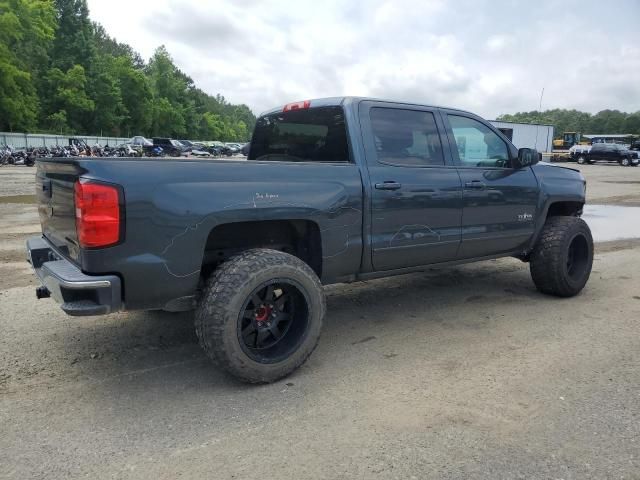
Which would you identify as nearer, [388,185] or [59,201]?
[59,201]

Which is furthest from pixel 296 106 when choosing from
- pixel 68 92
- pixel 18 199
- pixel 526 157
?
pixel 68 92

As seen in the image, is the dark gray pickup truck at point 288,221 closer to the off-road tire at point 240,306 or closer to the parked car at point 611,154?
the off-road tire at point 240,306

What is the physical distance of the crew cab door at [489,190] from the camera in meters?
4.57

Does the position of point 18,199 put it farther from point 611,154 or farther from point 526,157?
point 611,154

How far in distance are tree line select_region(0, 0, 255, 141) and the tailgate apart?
52.7m

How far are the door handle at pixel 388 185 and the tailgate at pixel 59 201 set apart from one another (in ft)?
6.73

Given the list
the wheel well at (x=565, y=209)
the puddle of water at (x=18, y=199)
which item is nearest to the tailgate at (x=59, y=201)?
the wheel well at (x=565, y=209)

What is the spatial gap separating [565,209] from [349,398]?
3.83 metres

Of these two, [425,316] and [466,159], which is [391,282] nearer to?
[425,316]

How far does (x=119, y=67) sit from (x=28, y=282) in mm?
76313

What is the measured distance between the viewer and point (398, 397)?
10.5 ft

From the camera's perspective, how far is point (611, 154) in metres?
39.9

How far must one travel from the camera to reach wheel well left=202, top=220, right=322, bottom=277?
354cm

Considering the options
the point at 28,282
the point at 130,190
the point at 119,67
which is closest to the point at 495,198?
the point at 130,190
